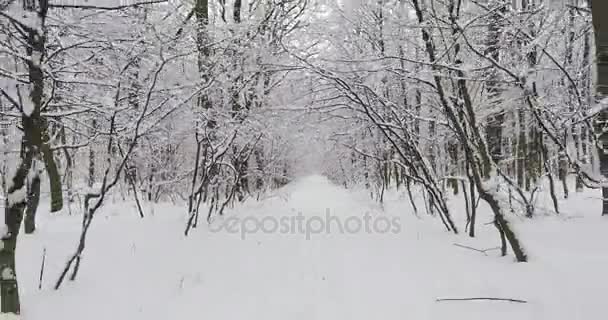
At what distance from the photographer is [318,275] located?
15.6 ft

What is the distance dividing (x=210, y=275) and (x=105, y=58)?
3310 mm

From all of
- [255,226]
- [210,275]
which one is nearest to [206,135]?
[255,226]

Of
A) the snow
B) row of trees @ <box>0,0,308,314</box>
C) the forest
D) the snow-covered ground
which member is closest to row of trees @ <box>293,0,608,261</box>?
the forest

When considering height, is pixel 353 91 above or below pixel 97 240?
above

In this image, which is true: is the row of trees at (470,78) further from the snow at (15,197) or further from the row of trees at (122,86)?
the snow at (15,197)

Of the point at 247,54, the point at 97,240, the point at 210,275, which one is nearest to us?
the point at 210,275

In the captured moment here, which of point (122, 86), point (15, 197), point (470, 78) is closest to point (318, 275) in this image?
point (470, 78)

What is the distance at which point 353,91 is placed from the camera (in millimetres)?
6812

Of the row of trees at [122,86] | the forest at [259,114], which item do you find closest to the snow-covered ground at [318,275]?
the forest at [259,114]

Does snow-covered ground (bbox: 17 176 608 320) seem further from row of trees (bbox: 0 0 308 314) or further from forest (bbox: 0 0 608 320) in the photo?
row of trees (bbox: 0 0 308 314)

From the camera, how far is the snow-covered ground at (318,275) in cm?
351

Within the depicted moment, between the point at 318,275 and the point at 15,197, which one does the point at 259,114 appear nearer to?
the point at 318,275

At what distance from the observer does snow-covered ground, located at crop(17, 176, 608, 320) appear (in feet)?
11.5

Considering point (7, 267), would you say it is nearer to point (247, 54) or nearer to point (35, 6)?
point (35, 6)
